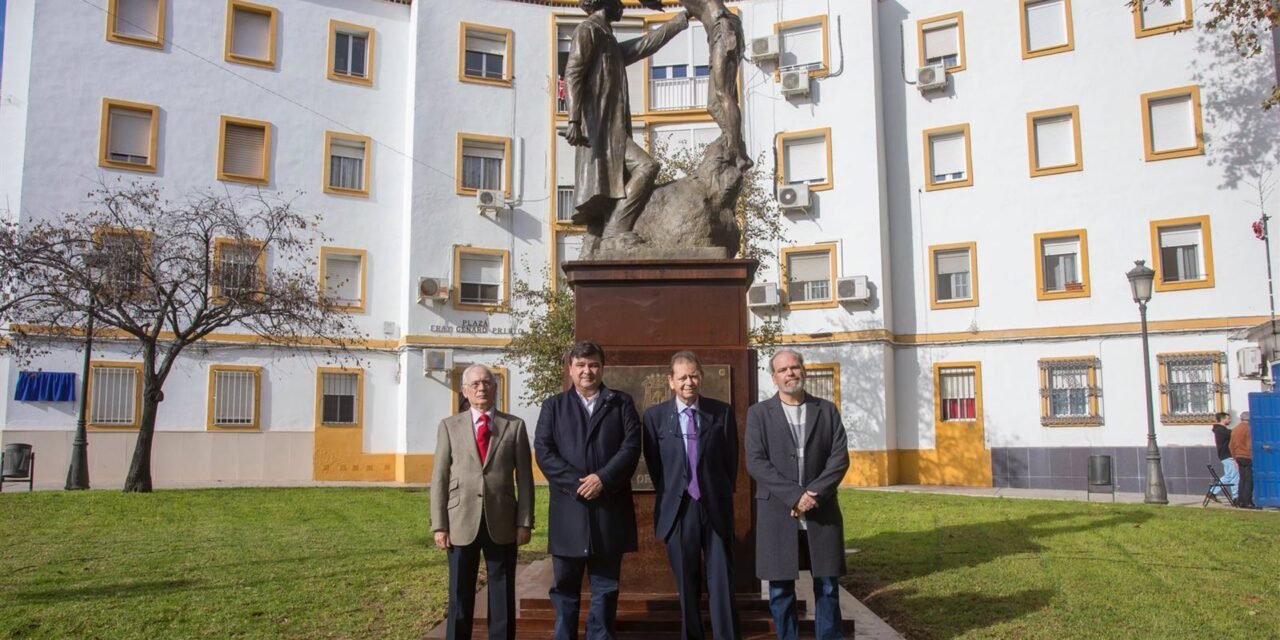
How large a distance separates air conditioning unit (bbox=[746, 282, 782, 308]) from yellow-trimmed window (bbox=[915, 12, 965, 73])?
22.5 ft

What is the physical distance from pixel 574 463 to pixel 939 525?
26.9 ft

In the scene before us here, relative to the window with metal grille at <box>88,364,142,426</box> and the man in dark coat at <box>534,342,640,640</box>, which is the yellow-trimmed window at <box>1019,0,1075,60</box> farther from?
the window with metal grille at <box>88,364,142,426</box>

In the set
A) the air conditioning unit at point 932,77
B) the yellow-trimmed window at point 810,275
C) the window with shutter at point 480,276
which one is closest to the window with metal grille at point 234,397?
the window with shutter at point 480,276

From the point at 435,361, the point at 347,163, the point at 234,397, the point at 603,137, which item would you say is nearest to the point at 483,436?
the point at 603,137

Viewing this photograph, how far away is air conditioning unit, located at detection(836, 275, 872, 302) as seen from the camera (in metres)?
23.9

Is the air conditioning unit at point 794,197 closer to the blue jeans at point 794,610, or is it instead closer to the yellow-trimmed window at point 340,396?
the yellow-trimmed window at point 340,396

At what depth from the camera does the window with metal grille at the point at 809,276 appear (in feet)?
82.7

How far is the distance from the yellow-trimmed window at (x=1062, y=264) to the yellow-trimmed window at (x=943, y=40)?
16.2 ft

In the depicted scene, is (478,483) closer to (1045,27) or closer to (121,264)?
(121,264)

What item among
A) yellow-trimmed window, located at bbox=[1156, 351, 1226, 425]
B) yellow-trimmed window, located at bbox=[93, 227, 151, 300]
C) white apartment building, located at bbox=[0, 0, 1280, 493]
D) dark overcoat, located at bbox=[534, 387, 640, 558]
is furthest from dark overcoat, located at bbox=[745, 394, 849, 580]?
yellow-trimmed window, located at bbox=[1156, 351, 1226, 425]

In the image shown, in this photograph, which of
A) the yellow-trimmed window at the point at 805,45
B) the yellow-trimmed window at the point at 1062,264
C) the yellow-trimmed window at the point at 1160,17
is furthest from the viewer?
the yellow-trimmed window at the point at 805,45

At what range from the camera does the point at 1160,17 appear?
22703mm

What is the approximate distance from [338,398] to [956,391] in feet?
50.3

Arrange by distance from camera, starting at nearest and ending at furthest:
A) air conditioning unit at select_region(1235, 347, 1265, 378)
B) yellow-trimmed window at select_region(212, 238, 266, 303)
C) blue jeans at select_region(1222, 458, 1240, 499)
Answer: blue jeans at select_region(1222, 458, 1240, 499) < yellow-trimmed window at select_region(212, 238, 266, 303) < air conditioning unit at select_region(1235, 347, 1265, 378)
